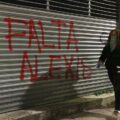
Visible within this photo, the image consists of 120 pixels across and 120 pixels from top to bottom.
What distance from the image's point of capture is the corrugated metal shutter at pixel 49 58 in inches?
258

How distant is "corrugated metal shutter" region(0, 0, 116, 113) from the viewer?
6.55 meters

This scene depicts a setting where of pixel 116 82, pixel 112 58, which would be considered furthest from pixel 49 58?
pixel 116 82

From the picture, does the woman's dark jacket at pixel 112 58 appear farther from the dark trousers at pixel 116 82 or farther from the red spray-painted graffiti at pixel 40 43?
the red spray-painted graffiti at pixel 40 43

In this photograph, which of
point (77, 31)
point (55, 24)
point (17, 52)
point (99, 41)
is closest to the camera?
point (17, 52)

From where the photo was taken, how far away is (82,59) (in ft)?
27.6

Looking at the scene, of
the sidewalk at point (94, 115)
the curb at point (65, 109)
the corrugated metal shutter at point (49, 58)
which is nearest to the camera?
the curb at point (65, 109)

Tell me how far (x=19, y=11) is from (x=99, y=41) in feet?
9.32

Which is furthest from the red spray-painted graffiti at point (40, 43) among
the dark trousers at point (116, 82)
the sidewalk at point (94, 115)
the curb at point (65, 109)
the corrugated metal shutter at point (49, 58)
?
the dark trousers at point (116, 82)

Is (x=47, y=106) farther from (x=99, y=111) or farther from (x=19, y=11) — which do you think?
(x=19, y=11)

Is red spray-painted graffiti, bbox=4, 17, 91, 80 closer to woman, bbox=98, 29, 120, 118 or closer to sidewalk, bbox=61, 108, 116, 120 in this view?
sidewalk, bbox=61, 108, 116, 120

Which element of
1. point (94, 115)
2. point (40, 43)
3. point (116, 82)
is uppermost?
point (40, 43)

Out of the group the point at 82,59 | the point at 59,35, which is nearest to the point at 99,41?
the point at 82,59

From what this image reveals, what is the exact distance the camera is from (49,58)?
7430 mm

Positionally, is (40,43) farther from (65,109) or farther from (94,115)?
(94,115)
